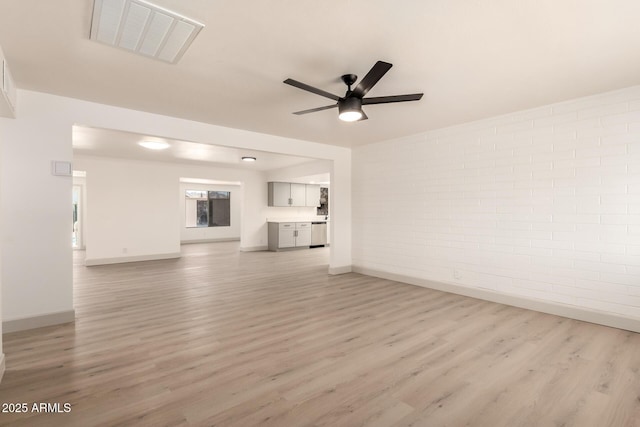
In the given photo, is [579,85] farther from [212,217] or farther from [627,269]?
[212,217]

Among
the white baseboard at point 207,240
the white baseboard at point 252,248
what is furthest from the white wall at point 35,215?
the white baseboard at point 207,240

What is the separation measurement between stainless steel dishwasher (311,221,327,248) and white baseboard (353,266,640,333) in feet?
17.1

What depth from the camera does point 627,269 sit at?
331 centimetres

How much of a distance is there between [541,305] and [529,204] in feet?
4.18

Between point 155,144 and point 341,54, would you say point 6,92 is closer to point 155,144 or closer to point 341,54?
point 341,54

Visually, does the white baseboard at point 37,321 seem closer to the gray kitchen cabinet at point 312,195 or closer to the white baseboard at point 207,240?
the gray kitchen cabinet at point 312,195

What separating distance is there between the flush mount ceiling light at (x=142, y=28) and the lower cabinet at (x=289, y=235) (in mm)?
7386

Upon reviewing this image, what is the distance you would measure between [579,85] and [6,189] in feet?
19.8

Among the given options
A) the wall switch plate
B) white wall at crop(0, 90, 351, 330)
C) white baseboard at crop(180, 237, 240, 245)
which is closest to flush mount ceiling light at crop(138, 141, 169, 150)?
white wall at crop(0, 90, 351, 330)

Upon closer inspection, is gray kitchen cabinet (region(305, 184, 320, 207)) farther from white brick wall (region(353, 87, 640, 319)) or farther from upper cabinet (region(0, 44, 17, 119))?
upper cabinet (region(0, 44, 17, 119))

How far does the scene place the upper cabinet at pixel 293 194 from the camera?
982 cm

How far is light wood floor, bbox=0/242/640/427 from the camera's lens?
194 cm

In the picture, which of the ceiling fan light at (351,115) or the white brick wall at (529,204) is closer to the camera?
the ceiling fan light at (351,115)

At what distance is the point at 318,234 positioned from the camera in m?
10.6
